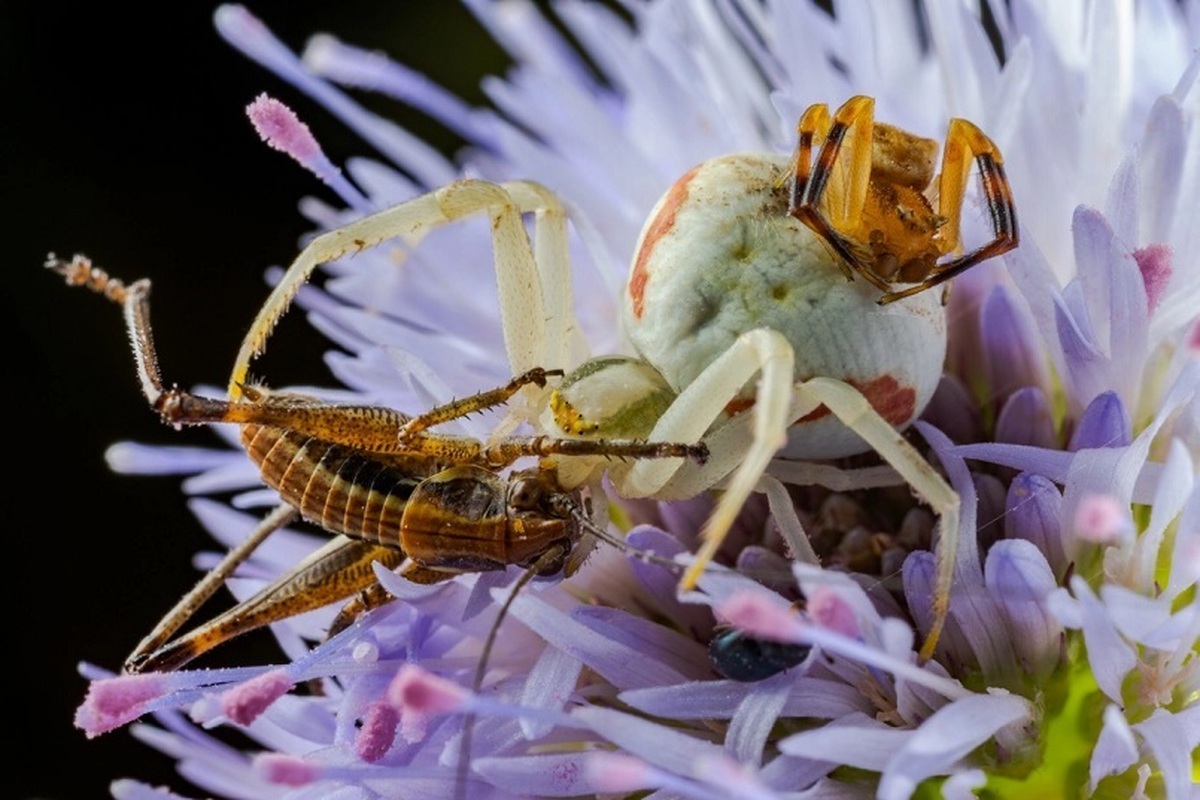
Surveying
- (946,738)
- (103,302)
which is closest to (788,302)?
(946,738)

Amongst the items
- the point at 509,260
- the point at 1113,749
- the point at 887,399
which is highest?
the point at 509,260

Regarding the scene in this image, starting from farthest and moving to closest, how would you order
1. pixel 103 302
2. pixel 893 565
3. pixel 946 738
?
1. pixel 103 302
2. pixel 893 565
3. pixel 946 738

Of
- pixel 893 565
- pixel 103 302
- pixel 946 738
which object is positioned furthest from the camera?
pixel 103 302

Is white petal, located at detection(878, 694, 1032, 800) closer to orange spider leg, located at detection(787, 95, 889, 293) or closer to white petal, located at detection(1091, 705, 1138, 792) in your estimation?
white petal, located at detection(1091, 705, 1138, 792)

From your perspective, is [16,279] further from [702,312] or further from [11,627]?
[702,312]

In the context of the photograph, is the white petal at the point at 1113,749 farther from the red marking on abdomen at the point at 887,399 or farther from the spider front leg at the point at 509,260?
the spider front leg at the point at 509,260

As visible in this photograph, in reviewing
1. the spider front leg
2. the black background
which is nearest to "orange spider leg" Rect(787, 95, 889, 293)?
the spider front leg

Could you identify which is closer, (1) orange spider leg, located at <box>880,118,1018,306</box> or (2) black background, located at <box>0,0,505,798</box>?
(1) orange spider leg, located at <box>880,118,1018,306</box>

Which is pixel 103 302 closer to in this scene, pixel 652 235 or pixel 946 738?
pixel 652 235
